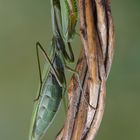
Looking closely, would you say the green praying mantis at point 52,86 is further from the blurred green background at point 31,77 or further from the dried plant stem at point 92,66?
the blurred green background at point 31,77

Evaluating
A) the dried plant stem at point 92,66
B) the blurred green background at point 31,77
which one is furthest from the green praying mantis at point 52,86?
the blurred green background at point 31,77

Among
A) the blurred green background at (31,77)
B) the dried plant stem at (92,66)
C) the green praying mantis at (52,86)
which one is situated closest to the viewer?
the dried plant stem at (92,66)

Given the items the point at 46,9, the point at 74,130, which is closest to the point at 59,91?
the point at 74,130

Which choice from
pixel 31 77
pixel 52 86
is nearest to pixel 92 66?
pixel 52 86

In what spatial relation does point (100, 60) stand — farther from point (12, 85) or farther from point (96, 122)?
point (12, 85)

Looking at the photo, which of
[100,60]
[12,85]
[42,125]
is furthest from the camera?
[12,85]

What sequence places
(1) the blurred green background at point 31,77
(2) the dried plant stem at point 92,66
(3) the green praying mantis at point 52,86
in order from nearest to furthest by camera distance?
1. (2) the dried plant stem at point 92,66
2. (3) the green praying mantis at point 52,86
3. (1) the blurred green background at point 31,77

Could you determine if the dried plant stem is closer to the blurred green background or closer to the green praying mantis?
the green praying mantis

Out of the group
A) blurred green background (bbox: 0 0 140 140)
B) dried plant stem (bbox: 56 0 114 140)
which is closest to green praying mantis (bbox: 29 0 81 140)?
dried plant stem (bbox: 56 0 114 140)
